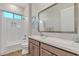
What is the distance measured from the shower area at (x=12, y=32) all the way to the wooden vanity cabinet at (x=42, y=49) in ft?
0.29

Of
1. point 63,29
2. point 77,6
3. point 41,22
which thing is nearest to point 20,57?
point 41,22

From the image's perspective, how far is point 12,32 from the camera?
52.5 inches

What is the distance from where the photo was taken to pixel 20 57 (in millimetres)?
1281

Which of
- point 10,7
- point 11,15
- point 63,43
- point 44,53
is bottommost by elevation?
point 44,53

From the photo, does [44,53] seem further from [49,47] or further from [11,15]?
[11,15]

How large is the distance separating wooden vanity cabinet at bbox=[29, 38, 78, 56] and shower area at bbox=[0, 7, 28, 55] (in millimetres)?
87

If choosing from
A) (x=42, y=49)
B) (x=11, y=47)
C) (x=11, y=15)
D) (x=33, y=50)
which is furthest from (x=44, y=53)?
(x=11, y=15)

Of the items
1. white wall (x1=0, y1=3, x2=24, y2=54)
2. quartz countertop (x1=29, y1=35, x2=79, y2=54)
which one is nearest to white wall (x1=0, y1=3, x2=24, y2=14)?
white wall (x1=0, y1=3, x2=24, y2=54)

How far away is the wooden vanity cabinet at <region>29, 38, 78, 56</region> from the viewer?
3.67ft

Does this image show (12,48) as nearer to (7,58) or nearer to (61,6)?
(7,58)

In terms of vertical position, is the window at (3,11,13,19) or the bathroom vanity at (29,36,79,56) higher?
the window at (3,11,13,19)

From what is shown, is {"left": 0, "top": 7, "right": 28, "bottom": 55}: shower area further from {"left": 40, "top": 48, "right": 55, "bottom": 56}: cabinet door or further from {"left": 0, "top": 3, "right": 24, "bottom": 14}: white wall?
{"left": 40, "top": 48, "right": 55, "bottom": 56}: cabinet door

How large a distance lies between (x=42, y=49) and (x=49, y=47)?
0.14m

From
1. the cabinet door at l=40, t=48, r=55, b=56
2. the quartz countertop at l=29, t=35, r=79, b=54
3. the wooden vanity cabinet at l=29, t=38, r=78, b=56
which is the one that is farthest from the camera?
the cabinet door at l=40, t=48, r=55, b=56
